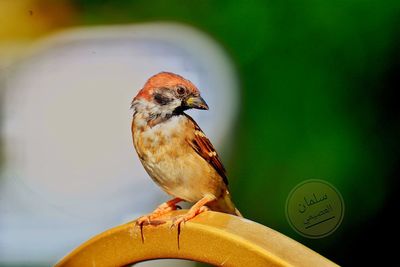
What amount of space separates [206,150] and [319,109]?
A: 12.4 inches

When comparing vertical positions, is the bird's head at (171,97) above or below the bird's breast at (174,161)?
above

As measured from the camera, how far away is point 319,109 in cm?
171

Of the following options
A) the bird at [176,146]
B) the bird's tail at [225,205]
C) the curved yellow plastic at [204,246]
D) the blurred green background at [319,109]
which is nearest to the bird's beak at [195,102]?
the bird at [176,146]

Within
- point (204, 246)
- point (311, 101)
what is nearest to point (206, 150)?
point (311, 101)

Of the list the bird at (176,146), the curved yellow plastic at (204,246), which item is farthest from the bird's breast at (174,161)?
the curved yellow plastic at (204,246)

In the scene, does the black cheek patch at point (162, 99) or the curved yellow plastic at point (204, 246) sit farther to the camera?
the black cheek patch at point (162, 99)

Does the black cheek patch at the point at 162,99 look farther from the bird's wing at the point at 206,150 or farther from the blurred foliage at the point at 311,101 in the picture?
the blurred foliage at the point at 311,101

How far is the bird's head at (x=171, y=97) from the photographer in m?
1.77

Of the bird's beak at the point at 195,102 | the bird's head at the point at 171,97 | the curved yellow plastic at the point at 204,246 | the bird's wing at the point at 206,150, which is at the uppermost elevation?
the bird's head at the point at 171,97

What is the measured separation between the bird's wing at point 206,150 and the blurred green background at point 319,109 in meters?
0.02

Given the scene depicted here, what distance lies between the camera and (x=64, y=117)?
1870 millimetres

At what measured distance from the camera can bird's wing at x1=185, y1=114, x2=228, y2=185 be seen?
1.75 m

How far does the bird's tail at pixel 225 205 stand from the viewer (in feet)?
5.64

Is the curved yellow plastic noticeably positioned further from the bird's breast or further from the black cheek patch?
the black cheek patch
